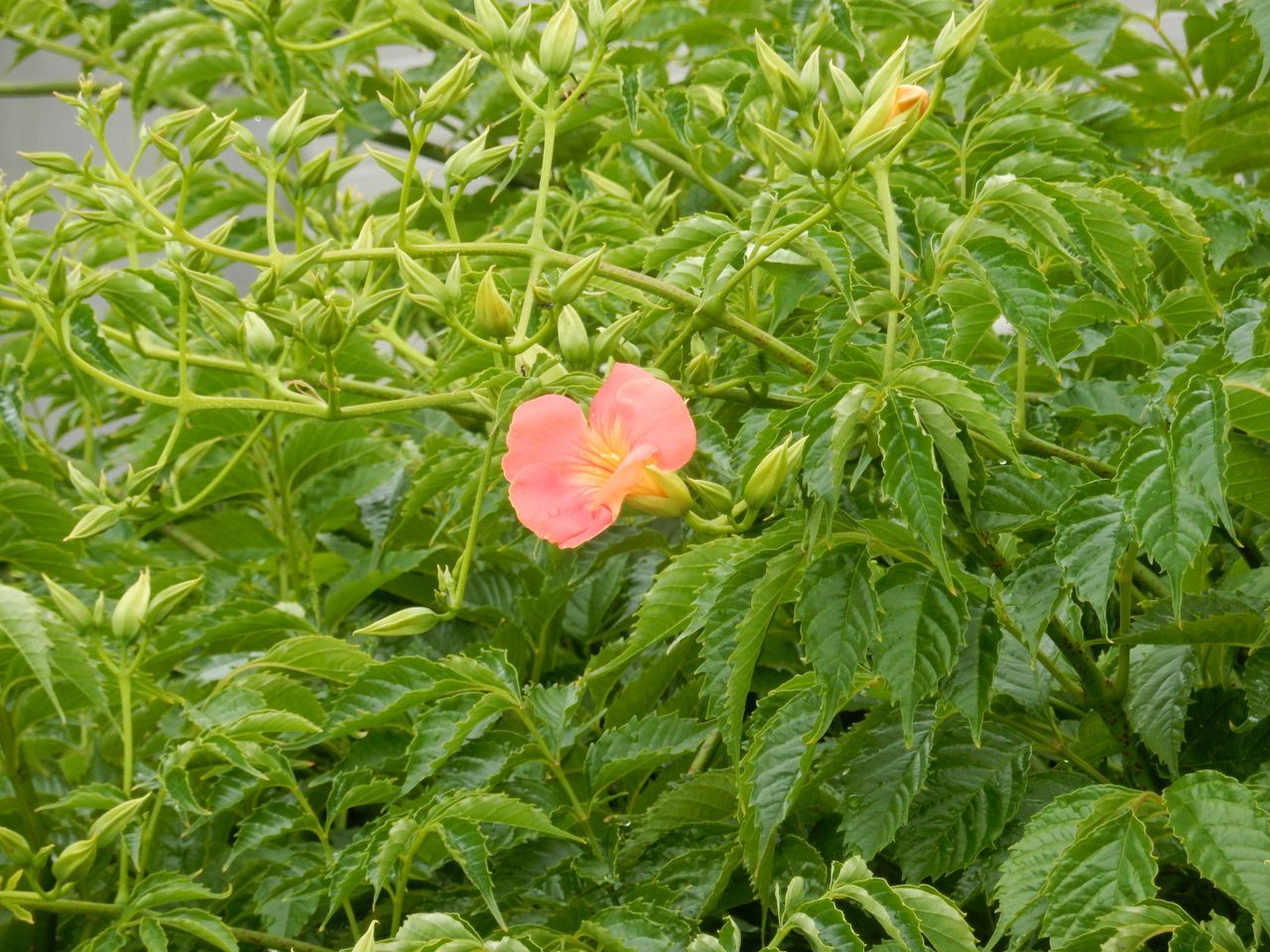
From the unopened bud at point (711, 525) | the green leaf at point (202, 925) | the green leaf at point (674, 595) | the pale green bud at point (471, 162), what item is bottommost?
the green leaf at point (202, 925)

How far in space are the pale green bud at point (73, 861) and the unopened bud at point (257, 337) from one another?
0.39m

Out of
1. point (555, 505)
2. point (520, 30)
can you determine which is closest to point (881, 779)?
point (555, 505)

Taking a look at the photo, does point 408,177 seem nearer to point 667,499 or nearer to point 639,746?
point 667,499

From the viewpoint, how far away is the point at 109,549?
1677 mm

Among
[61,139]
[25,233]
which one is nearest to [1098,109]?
[25,233]

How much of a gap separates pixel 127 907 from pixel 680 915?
45cm

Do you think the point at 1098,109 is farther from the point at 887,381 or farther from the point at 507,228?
the point at 887,381

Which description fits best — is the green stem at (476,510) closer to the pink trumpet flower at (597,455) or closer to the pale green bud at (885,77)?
the pink trumpet flower at (597,455)

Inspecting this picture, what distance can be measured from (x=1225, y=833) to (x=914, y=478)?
0.28 meters

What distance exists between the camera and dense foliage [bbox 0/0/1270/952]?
0.83 metres

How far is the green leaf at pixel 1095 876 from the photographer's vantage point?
2.64ft

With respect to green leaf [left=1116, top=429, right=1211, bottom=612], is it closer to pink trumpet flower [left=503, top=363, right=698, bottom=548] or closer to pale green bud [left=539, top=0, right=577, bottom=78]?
pink trumpet flower [left=503, top=363, right=698, bottom=548]

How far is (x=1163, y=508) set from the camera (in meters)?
0.81

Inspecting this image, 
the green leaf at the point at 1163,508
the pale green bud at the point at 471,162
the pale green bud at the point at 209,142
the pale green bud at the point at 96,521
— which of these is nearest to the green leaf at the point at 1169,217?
the green leaf at the point at 1163,508
